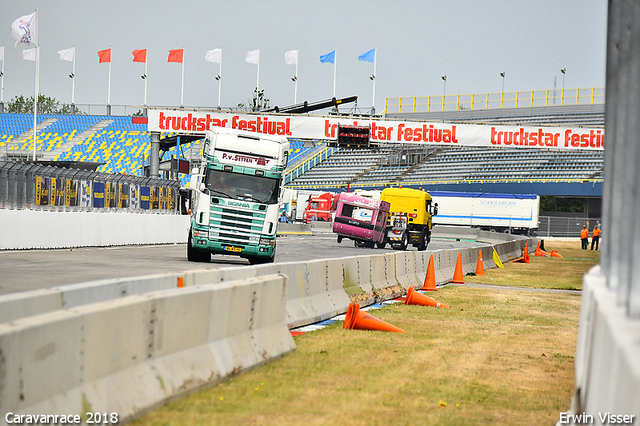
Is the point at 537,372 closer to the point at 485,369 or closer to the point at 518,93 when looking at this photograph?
the point at 485,369

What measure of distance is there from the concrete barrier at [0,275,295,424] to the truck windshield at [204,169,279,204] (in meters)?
12.7

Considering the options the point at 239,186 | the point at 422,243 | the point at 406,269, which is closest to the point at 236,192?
the point at 239,186

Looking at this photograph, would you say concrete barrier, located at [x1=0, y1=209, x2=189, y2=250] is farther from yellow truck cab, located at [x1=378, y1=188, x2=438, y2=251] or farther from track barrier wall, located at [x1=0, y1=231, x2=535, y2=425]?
track barrier wall, located at [x1=0, y1=231, x2=535, y2=425]

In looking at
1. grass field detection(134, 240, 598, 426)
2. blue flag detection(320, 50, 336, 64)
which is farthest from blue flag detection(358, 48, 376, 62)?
grass field detection(134, 240, 598, 426)

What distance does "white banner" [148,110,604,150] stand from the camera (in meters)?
47.5

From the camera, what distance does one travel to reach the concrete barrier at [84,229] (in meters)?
24.1

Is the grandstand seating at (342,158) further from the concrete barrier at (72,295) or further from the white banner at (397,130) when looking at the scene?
the concrete barrier at (72,295)

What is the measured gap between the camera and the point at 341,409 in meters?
6.59

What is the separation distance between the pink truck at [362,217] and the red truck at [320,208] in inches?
1137

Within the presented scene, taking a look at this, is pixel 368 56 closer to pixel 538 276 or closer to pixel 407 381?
pixel 538 276

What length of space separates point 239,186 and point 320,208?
163 ft

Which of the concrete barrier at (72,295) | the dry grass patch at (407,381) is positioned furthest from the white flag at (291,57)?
the concrete barrier at (72,295)

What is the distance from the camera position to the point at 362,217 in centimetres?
4019

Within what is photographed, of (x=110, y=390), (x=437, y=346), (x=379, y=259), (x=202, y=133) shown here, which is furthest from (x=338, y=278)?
(x=202, y=133)
